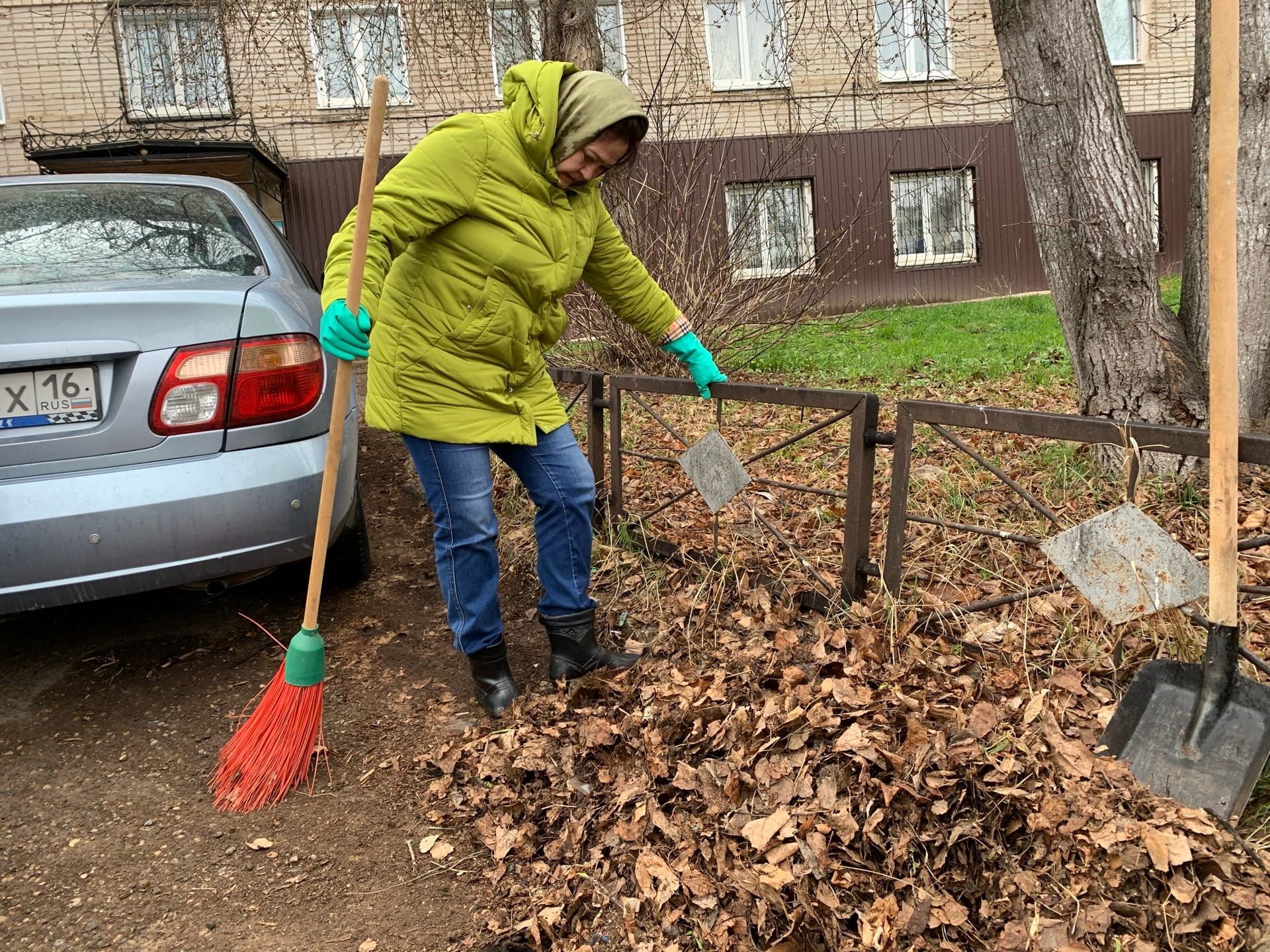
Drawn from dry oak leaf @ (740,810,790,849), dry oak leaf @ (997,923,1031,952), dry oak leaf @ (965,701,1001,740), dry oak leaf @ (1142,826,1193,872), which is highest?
dry oak leaf @ (965,701,1001,740)

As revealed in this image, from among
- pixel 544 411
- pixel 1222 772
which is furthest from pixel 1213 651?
pixel 544 411

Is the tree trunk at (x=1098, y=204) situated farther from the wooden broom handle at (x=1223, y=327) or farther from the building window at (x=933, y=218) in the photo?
the building window at (x=933, y=218)

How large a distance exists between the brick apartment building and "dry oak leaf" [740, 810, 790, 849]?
1028 cm

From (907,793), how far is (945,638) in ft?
2.50

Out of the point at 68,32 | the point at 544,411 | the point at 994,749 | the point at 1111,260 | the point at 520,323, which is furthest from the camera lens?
the point at 68,32

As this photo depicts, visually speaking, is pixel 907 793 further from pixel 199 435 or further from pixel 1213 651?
pixel 199 435

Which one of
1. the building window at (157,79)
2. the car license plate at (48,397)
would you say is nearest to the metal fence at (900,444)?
the car license plate at (48,397)

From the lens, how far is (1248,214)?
3660 mm

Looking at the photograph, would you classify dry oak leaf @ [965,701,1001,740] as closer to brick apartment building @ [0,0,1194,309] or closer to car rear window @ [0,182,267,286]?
car rear window @ [0,182,267,286]

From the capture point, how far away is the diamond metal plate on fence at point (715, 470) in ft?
10.3

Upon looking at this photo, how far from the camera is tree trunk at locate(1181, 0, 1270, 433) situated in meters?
3.55

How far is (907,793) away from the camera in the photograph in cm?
202

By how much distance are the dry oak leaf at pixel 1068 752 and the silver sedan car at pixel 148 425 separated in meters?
2.09

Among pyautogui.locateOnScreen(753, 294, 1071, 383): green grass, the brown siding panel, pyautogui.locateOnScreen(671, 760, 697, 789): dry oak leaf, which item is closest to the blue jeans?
pyautogui.locateOnScreen(671, 760, 697, 789): dry oak leaf
